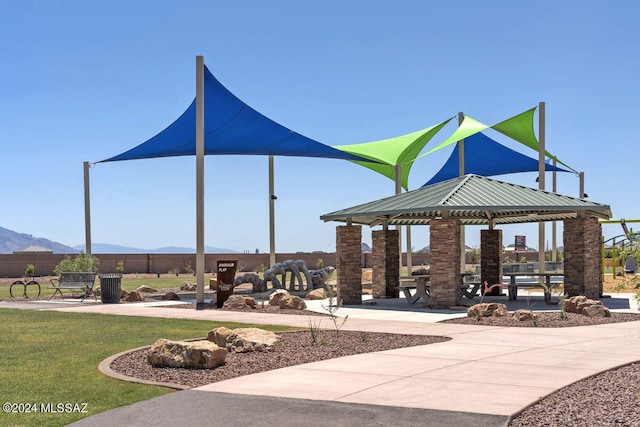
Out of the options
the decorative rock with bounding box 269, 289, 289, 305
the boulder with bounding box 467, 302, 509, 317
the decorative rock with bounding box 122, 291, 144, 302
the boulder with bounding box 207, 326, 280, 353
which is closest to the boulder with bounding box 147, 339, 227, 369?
the boulder with bounding box 207, 326, 280, 353

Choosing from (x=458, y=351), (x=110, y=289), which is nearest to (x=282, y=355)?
(x=458, y=351)

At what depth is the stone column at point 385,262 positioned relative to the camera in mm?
24219

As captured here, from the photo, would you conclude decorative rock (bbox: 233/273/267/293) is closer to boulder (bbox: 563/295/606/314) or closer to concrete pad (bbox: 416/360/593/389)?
boulder (bbox: 563/295/606/314)

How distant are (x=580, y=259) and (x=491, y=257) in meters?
4.50

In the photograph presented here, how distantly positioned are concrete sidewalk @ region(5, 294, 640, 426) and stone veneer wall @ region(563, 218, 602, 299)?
24.2ft

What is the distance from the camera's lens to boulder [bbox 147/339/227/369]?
31.3 feet

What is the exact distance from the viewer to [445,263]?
19406mm

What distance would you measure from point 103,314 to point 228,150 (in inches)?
327

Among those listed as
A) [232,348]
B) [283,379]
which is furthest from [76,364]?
[283,379]

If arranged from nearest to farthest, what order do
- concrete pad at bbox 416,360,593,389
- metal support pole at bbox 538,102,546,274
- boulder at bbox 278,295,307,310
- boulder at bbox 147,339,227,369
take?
concrete pad at bbox 416,360,593,389 → boulder at bbox 147,339,227,369 → boulder at bbox 278,295,307,310 → metal support pole at bbox 538,102,546,274

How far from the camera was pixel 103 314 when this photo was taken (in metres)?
17.8

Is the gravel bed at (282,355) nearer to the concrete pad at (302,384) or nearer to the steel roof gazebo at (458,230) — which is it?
the concrete pad at (302,384)

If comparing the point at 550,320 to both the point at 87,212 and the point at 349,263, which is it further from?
the point at 87,212

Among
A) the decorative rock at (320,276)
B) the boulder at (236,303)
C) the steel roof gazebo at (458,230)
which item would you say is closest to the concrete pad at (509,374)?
the steel roof gazebo at (458,230)
